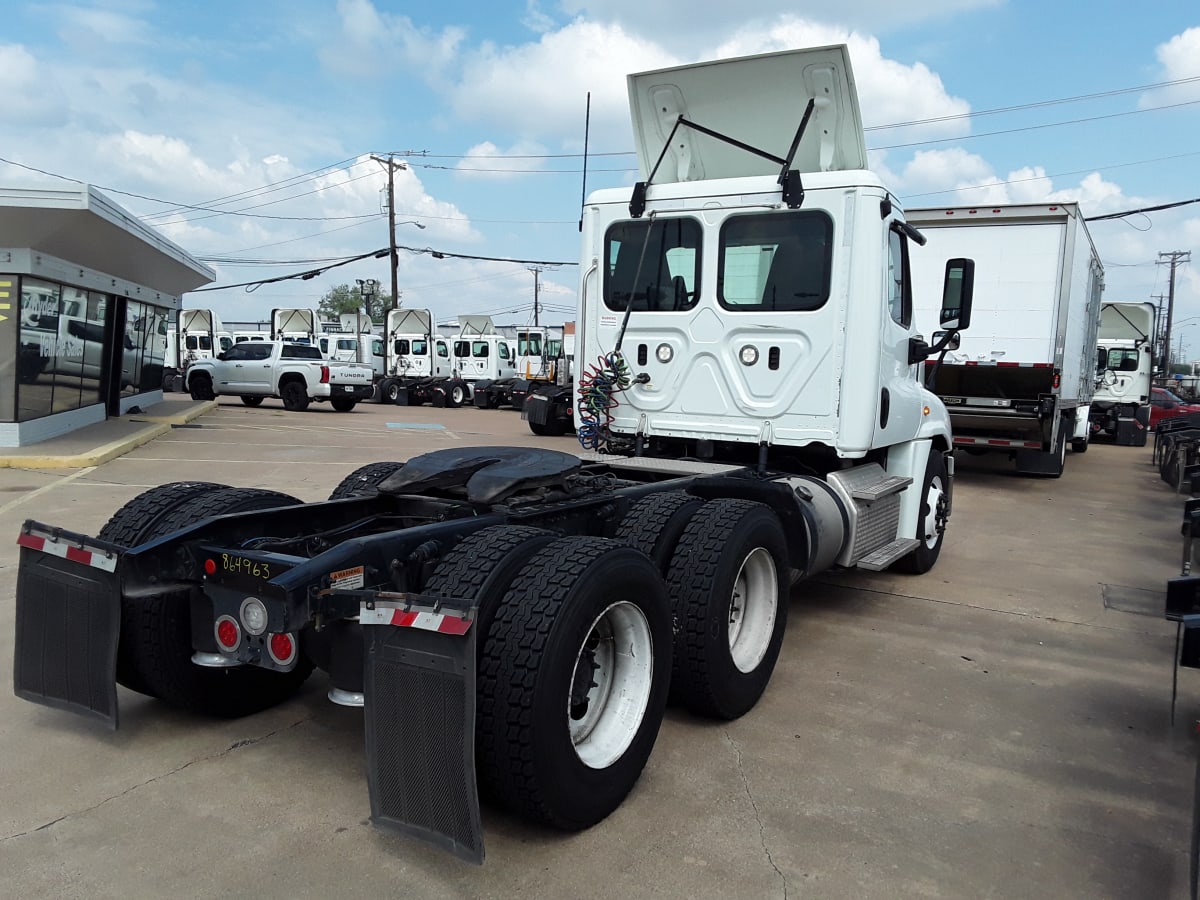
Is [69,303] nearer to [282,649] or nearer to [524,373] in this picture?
[282,649]

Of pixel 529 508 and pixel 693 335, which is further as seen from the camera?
pixel 693 335

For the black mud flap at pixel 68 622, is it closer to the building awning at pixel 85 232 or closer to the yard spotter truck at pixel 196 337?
the building awning at pixel 85 232

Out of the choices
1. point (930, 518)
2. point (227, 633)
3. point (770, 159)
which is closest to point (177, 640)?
point (227, 633)

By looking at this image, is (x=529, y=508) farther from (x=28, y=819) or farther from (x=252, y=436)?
(x=252, y=436)

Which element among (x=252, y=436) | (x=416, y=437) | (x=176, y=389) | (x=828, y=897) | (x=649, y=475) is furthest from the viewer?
(x=176, y=389)

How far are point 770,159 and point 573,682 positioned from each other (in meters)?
3.91

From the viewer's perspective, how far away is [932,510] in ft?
23.3

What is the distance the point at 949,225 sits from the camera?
12.4 m

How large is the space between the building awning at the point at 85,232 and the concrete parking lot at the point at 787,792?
7.46m

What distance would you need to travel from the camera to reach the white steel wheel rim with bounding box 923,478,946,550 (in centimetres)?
696

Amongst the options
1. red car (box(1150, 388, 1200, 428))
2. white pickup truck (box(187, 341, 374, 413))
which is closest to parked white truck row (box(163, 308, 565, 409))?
white pickup truck (box(187, 341, 374, 413))

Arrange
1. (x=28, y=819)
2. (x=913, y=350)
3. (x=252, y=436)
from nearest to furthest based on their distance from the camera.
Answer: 1. (x=28, y=819)
2. (x=913, y=350)
3. (x=252, y=436)

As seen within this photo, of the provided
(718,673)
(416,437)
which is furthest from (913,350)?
(416,437)

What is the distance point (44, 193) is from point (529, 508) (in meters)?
10.6
